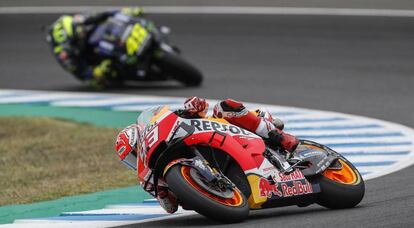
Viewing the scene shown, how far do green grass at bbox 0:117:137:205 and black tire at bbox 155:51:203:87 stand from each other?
9.70 feet

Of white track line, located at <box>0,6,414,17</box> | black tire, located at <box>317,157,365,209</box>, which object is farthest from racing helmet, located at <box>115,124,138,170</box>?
white track line, located at <box>0,6,414,17</box>

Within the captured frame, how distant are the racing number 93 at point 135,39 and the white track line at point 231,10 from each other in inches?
181

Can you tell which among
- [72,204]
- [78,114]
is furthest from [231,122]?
[78,114]

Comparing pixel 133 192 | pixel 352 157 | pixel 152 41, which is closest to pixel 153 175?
pixel 133 192

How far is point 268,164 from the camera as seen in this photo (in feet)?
29.1

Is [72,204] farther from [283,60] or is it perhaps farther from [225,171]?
[283,60]

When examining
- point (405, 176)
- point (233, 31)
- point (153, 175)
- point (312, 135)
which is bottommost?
point (233, 31)

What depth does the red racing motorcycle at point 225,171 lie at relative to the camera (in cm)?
840

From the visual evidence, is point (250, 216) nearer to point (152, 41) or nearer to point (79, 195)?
point (79, 195)

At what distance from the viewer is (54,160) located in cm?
1428

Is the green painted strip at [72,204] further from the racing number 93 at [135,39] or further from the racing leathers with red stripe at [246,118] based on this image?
the racing number 93 at [135,39]

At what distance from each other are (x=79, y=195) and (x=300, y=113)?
573 cm

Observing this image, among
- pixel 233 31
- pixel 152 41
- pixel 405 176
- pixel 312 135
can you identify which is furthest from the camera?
pixel 233 31

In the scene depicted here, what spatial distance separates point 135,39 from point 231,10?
4825 mm
